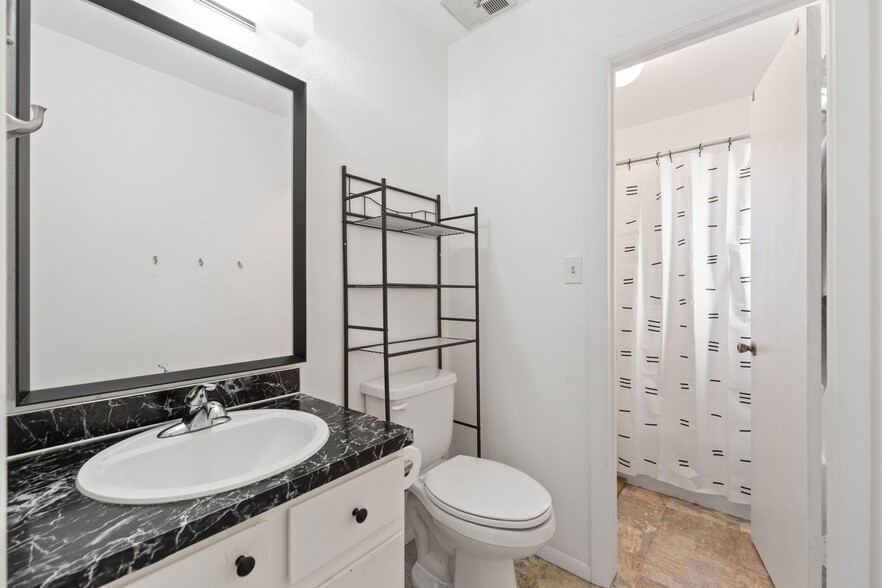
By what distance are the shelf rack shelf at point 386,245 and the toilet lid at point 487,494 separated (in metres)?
0.27

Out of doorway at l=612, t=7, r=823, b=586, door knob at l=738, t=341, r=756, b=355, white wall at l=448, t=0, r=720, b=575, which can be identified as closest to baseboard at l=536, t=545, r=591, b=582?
white wall at l=448, t=0, r=720, b=575

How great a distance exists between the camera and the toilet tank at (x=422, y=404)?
1.49 meters

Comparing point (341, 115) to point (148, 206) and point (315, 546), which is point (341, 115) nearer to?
point (148, 206)

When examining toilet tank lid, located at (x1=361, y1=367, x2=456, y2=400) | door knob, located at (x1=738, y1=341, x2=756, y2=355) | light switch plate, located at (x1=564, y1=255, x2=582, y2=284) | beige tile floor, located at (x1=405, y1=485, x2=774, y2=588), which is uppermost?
light switch plate, located at (x1=564, y1=255, x2=582, y2=284)

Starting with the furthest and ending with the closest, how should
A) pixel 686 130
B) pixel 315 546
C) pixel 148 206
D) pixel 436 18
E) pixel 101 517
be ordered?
pixel 686 130
pixel 436 18
pixel 148 206
pixel 315 546
pixel 101 517

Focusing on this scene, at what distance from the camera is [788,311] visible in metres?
1.37

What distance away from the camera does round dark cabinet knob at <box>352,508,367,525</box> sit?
2.80ft

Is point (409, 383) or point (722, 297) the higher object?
point (722, 297)

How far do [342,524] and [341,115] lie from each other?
4.43 feet

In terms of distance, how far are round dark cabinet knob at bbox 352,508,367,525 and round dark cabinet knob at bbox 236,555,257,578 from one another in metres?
0.22

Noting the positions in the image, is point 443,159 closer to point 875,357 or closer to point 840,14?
point 840,14

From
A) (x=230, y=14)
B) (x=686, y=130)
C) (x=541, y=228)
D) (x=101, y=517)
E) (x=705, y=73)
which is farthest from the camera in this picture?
(x=686, y=130)

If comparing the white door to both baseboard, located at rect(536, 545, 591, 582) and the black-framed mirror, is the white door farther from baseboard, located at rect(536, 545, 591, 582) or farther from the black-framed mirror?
the black-framed mirror

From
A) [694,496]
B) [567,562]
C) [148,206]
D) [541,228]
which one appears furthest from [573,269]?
[694,496]
